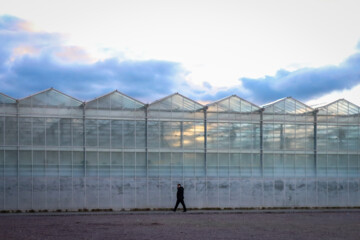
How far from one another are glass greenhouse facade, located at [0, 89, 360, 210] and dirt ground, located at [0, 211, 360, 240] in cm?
353

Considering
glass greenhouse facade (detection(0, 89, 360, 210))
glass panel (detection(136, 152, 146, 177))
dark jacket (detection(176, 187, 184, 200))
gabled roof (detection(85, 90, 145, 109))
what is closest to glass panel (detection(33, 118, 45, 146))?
glass greenhouse facade (detection(0, 89, 360, 210))

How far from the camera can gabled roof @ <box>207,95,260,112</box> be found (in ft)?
136

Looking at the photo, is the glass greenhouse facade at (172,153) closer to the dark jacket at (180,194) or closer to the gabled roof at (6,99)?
the gabled roof at (6,99)

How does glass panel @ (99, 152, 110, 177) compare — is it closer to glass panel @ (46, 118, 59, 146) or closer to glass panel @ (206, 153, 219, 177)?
glass panel @ (46, 118, 59, 146)

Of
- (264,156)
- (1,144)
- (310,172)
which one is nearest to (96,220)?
(1,144)

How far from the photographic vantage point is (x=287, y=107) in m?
43.3

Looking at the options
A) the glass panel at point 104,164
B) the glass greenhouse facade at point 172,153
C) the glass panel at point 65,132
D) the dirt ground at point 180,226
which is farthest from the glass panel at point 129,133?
the dirt ground at point 180,226

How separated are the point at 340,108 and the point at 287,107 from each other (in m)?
5.06

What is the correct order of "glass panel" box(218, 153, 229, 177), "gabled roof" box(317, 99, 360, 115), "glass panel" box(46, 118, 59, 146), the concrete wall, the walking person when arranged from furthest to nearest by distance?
"gabled roof" box(317, 99, 360, 115) → "glass panel" box(218, 153, 229, 177) → "glass panel" box(46, 118, 59, 146) → the walking person → the concrete wall

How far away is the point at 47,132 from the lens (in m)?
37.9

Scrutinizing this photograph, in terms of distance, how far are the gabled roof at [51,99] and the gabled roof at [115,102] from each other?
114cm

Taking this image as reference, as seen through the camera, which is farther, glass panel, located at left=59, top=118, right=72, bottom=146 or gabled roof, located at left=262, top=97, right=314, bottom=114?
gabled roof, located at left=262, top=97, right=314, bottom=114

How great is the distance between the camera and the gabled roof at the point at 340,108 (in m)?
44.1

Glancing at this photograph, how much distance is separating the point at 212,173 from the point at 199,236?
17.6 metres
